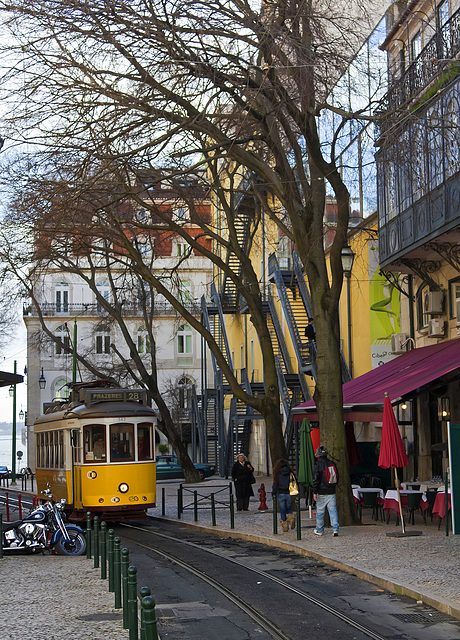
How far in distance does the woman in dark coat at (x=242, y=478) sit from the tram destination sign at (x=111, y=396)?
3.27 m

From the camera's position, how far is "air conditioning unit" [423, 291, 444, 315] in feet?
74.4

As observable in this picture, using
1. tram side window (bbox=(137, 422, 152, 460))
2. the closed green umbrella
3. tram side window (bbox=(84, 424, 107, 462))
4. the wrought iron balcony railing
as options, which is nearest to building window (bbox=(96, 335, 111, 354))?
tram side window (bbox=(137, 422, 152, 460))

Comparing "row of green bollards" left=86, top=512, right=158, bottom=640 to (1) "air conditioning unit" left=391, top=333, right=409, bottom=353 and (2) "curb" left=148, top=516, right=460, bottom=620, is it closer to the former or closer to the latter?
(2) "curb" left=148, top=516, right=460, bottom=620

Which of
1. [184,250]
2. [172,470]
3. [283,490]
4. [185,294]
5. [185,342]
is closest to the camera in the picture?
[283,490]

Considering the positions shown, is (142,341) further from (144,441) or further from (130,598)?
(130,598)

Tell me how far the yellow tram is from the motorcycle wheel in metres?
5.26

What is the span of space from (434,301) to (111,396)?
867cm

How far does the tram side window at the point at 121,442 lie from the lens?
2208cm

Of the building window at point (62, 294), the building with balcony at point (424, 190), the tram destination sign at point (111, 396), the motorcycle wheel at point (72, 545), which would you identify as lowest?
the motorcycle wheel at point (72, 545)

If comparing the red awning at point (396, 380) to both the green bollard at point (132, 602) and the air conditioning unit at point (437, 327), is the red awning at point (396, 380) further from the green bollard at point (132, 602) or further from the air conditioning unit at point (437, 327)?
the green bollard at point (132, 602)

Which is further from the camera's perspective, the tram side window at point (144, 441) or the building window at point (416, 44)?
the building window at point (416, 44)

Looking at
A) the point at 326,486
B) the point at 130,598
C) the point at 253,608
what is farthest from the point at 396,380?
the point at 130,598

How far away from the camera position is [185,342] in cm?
6938

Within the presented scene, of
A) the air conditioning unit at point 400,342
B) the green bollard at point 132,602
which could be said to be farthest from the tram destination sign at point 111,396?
the green bollard at point 132,602
